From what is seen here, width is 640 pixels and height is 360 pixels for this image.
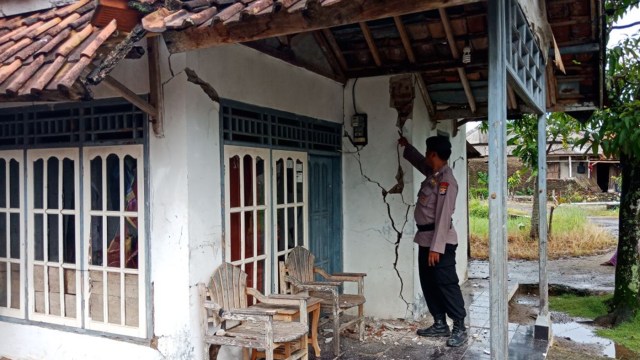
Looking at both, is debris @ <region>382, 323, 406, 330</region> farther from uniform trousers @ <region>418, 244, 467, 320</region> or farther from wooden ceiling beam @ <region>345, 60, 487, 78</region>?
wooden ceiling beam @ <region>345, 60, 487, 78</region>

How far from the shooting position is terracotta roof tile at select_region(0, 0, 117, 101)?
3.28 metres

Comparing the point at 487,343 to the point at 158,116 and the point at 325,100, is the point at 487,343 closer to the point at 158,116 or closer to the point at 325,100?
the point at 325,100

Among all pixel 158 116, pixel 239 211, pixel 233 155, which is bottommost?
pixel 239 211

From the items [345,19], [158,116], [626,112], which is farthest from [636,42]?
[158,116]

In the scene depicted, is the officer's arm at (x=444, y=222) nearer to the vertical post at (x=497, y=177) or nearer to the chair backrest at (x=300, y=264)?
the chair backrest at (x=300, y=264)

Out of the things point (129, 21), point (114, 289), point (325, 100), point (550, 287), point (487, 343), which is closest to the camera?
point (129, 21)

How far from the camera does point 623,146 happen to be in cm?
657

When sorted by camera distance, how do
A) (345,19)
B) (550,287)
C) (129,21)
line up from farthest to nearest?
(550,287) < (129,21) < (345,19)

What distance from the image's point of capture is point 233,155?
4695 millimetres

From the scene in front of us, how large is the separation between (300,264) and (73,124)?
2554mm

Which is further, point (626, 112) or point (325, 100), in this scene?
point (626, 112)

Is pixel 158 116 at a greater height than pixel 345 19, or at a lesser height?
lesser

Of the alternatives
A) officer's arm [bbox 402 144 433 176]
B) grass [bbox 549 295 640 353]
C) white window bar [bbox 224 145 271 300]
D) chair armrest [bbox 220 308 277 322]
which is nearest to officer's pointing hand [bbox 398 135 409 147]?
officer's arm [bbox 402 144 433 176]

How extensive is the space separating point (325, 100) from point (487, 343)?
3.26 m
